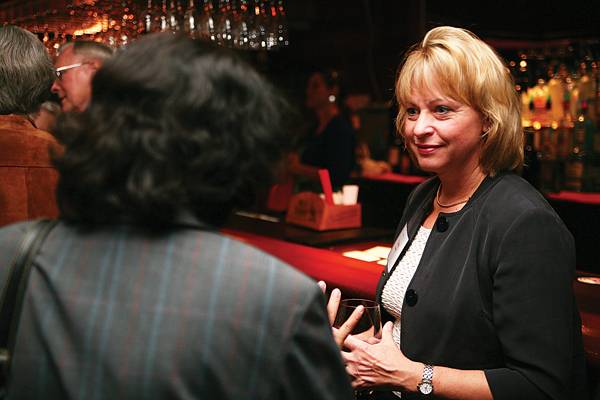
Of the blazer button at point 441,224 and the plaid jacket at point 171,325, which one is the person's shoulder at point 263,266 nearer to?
the plaid jacket at point 171,325

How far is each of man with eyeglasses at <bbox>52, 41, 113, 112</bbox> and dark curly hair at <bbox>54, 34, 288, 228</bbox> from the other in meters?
2.31

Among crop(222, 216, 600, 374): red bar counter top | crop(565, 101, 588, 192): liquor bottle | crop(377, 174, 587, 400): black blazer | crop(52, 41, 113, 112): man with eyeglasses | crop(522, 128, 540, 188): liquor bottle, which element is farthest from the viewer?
crop(522, 128, 540, 188): liquor bottle

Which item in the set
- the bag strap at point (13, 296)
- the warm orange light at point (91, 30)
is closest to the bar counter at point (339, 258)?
the warm orange light at point (91, 30)

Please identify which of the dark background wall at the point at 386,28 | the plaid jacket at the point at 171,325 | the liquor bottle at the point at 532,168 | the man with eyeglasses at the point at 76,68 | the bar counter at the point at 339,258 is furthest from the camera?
the liquor bottle at the point at 532,168

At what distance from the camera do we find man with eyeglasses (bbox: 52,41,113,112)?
328 centimetres

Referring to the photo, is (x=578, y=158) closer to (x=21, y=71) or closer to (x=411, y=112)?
(x=411, y=112)

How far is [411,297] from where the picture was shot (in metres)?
1.89

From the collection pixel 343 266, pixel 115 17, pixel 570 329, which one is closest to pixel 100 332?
pixel 570 329

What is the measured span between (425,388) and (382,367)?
0.13 metres

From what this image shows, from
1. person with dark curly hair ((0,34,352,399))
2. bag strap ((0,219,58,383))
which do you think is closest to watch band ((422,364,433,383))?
person with dark curly hair ((0,34,352,399))

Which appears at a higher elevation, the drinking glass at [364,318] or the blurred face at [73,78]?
the blurred face at [73,78]

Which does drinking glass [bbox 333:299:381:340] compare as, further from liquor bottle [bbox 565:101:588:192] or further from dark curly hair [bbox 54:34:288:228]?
liquor bottle [bbox 565:101:588:192]

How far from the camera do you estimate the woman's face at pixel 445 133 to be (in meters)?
1.92

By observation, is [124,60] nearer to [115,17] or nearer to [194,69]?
[194,69]
